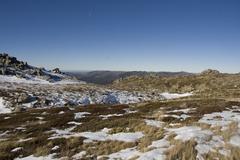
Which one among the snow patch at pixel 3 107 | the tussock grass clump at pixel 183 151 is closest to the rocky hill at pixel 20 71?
the snow patch at pixel 3 107

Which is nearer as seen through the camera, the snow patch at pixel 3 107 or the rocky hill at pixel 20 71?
the snow patch at pixel 3 107

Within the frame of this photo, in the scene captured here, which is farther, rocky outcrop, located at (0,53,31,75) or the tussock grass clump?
rocky outcrop, located at (0,53,31,75)

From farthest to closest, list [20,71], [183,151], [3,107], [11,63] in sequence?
[11,63]
[20,71]
[3,107]
[183,151]

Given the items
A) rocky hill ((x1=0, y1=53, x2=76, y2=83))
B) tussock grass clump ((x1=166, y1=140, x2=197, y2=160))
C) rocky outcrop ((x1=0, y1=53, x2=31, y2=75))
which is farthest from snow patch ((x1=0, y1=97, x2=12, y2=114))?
rocky outcrop ((x1=0, y1=53, x2=31, y2=75))

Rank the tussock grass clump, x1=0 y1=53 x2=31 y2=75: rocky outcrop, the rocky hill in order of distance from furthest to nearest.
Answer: x1=0 y1=53 x2=31 y2=75: rocky outcrop < the rocky hill < the tussock grass clump

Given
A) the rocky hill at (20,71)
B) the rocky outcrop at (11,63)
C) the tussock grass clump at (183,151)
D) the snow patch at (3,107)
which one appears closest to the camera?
the tussock grass clump at (183,151)

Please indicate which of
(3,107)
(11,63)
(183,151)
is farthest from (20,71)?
(183,151)

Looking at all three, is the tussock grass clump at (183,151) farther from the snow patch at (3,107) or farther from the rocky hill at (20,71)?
the rocky hill at (20,71)

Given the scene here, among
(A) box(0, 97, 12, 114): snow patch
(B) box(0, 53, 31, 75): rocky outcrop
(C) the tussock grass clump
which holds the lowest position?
(A) box(0, 97, 12, 114): snow patch

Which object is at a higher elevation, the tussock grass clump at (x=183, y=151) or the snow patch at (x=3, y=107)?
the tussock grass clump at (x=183, y=151)

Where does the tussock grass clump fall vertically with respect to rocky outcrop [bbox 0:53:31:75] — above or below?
below

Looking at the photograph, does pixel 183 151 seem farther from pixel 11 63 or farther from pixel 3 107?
pixel 11 63

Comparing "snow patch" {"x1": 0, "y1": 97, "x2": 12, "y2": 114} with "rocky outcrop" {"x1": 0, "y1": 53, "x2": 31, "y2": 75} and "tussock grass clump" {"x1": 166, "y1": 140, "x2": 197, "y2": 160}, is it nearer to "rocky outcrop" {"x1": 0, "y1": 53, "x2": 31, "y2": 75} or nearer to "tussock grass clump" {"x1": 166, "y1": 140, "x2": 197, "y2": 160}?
"tussock grass clump" {"x1": 166, "y1": 140, "x2": 197, "y2": 160}

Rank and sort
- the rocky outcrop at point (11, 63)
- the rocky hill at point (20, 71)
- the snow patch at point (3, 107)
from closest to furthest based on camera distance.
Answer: the snow patch at point (3, 107)
the rocky hill at point (20, 71)
the rocky outcrop at point (11, 63)
